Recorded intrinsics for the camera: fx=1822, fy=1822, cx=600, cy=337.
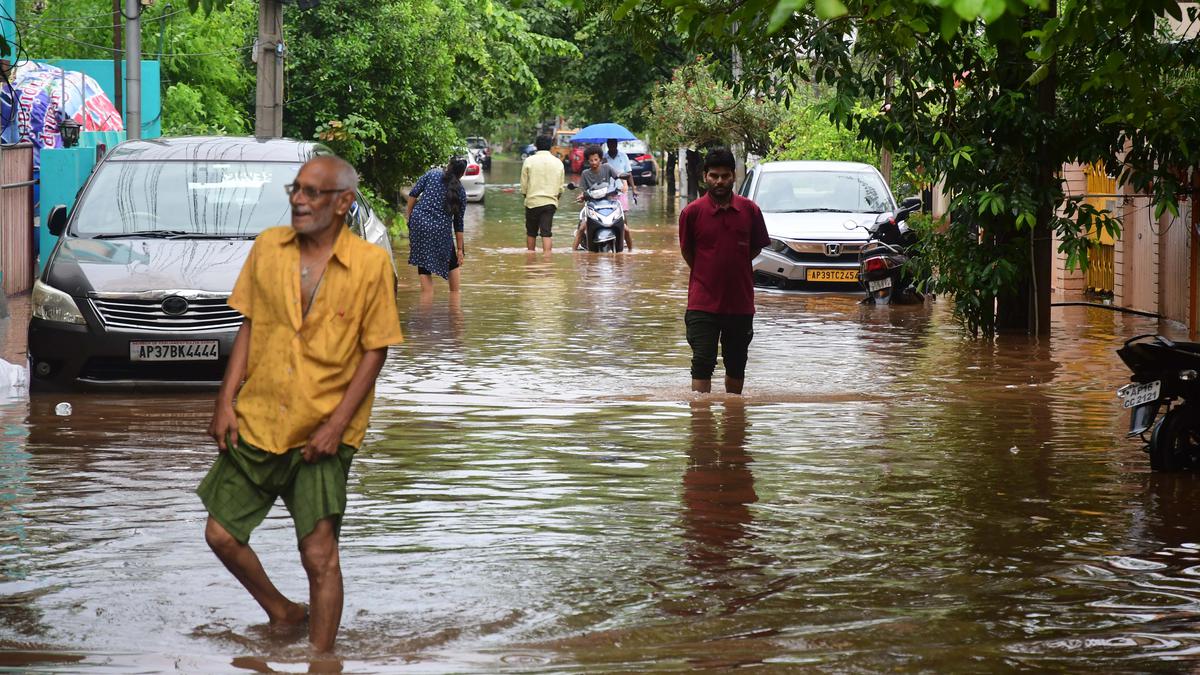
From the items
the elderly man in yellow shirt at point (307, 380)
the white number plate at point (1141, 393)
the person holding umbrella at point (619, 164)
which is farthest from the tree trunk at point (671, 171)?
the elderly man in yellow shirt at point (307, 380)

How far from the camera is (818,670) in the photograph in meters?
5.78

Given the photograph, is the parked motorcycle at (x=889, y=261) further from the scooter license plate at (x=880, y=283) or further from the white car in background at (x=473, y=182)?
the white car in background at (x=473, y=182)

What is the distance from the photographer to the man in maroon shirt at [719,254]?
1144 cm

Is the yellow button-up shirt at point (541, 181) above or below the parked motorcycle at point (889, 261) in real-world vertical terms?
above

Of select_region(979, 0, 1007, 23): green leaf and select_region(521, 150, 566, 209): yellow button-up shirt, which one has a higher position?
select_region(521, 150, 566, 209): yellow button-up shirt

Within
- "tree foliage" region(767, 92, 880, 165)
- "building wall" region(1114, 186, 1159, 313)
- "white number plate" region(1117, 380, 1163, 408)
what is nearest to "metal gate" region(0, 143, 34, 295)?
"building wall" region(1114, 186, 1159, 313)

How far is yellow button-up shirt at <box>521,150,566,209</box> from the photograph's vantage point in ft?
90.6

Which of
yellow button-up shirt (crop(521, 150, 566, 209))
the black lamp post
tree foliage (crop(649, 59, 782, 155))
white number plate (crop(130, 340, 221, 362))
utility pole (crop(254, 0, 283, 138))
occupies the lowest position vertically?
white number plate (crop(130, 340, 221, 362))

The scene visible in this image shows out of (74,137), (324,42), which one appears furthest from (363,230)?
(324,42)

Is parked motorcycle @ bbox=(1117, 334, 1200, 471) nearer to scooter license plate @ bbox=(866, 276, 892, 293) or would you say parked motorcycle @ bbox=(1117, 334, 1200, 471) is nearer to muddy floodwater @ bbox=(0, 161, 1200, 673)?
muddy floodwater @ bbox=(0, 161, 1200, 673)

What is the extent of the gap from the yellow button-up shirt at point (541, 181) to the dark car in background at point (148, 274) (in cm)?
1443

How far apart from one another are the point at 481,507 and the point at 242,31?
2624 cm

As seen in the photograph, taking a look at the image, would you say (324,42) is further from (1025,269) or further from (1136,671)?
(1136,671)

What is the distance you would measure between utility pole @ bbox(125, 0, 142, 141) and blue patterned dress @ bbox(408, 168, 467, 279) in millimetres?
4630
